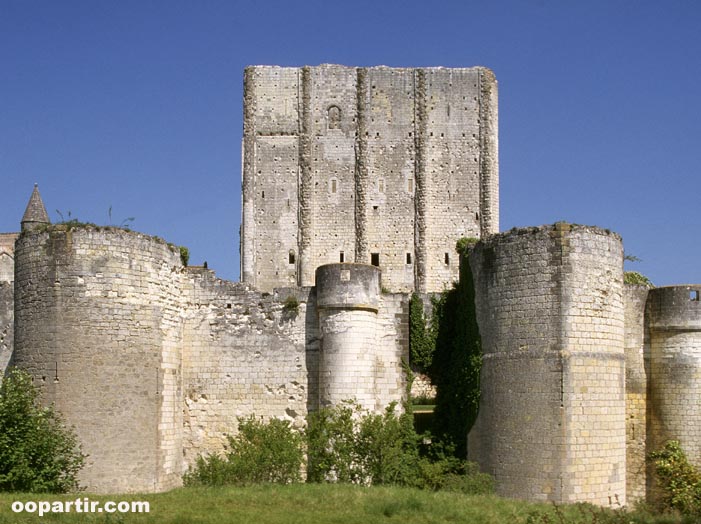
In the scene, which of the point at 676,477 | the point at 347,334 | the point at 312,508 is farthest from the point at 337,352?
the point at 676,477

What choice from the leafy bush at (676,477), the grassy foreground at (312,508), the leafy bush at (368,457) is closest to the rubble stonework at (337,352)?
the leafy bush at (676,477)

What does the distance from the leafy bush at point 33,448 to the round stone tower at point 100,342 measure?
314 mm

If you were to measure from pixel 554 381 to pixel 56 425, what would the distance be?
34.7ft

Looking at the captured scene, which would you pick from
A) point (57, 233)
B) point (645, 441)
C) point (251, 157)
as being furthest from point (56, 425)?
point (251, 157)

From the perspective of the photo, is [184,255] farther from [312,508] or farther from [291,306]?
[312,508]

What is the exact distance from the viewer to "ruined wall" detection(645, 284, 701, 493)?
22.6 metres

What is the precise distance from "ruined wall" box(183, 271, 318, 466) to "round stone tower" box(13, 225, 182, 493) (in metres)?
1.69

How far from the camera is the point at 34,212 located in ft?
190

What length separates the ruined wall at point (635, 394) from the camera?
23.0m

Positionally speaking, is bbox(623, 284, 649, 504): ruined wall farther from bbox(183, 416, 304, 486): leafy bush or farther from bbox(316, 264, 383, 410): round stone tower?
bbox(183, 416, 304, 486): leafy bush

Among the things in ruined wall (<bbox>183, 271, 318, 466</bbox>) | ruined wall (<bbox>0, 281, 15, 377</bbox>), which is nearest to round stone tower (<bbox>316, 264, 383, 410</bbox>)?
ruined wall (<bbox>183, 271, 318, 466</bbox>)

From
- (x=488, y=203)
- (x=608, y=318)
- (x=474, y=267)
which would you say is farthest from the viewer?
(x=488, y=203)

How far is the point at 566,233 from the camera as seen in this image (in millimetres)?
20281

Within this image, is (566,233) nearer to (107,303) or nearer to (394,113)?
(107,303)
